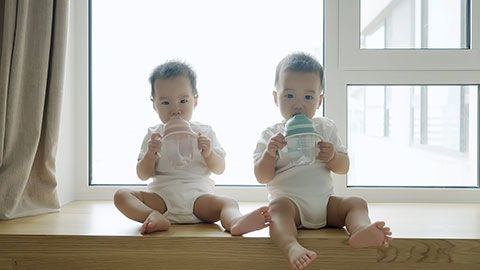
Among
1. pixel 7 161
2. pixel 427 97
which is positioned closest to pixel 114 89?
pixel 7 161

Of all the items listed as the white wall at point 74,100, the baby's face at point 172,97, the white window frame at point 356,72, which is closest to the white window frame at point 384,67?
the white window frame at point 356,72

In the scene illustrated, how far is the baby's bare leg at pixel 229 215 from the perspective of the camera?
1185 millimetres

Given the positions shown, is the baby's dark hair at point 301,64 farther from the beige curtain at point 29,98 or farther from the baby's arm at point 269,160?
the beige curtain at point 29,98

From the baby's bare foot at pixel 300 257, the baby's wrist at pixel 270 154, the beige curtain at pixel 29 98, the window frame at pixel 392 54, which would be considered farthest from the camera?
the window frame at pixel 392 54

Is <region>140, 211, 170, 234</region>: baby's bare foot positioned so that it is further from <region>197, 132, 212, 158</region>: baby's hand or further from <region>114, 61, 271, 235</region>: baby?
<region>197, 132, 212, 158</region>: baby's hand

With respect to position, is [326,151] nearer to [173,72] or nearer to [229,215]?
[229,215]

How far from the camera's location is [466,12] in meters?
1.77

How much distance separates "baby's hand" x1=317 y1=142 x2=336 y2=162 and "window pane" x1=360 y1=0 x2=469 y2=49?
0.67 metres

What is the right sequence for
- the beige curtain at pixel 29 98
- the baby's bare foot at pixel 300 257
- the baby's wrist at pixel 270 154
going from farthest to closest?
the beige curtain at pixel 29 98, the baby's wrist at pixel 270 154, the baby's bare foot at pixel 300 257

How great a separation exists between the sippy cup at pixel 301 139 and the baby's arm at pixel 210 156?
24cm

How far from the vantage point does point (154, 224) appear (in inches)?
48.4

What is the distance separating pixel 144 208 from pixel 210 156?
25 cm

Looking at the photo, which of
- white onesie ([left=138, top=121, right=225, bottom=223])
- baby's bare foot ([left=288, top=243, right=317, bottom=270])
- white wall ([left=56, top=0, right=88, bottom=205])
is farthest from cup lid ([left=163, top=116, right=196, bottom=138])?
white wall ([left=56, top=0, right=88, bottom=205])

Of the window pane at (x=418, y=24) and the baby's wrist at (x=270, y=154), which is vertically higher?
the window pane at (x=418, y=24)
